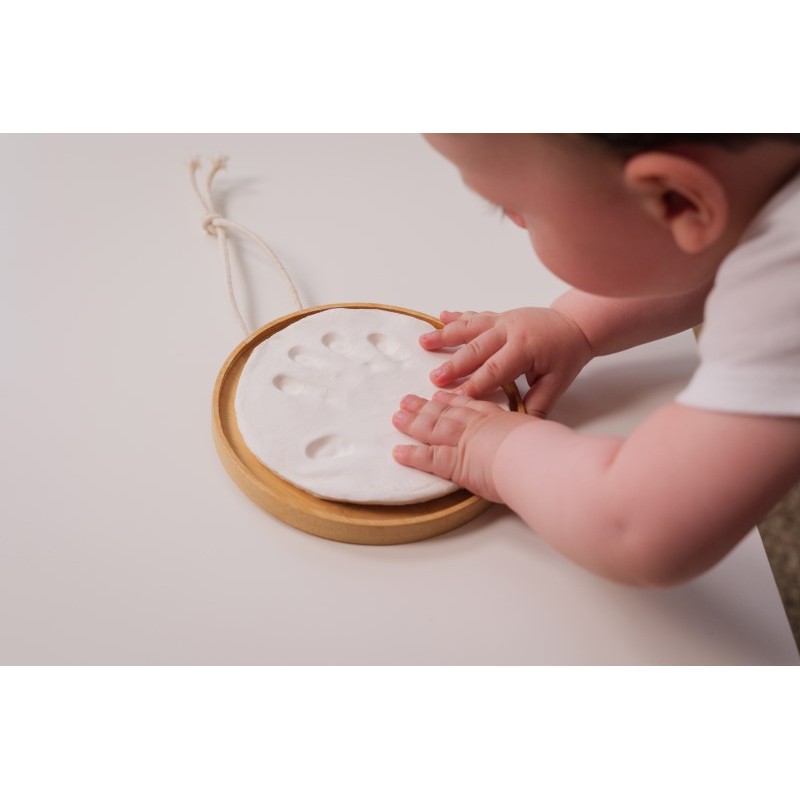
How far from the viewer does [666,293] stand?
1.70ft

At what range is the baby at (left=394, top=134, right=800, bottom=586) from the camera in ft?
1.43

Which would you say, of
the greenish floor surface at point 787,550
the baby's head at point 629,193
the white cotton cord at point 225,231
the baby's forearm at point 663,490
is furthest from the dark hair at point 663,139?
the greenish floor surface at point 787,550

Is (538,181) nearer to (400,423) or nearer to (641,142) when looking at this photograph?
(641,142)

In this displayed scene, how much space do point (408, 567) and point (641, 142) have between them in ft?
0.95

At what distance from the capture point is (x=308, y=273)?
762 mm

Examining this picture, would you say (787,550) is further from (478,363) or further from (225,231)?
(225,231)

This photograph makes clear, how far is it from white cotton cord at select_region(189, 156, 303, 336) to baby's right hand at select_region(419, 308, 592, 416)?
0.15m

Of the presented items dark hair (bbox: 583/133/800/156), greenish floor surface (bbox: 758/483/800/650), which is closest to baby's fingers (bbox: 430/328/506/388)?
dark hair (bbox: 583/133/800/156)

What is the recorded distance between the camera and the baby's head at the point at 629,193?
0.43 metres

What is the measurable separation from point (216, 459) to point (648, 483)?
299mm

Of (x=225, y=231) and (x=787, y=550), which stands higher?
(x=225, y=231)

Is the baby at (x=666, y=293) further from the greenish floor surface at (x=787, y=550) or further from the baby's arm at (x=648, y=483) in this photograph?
the greenish floor surface at (x=787, y=550)

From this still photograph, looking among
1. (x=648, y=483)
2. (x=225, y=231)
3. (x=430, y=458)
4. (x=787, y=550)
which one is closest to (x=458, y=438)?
(x=430, y=458)

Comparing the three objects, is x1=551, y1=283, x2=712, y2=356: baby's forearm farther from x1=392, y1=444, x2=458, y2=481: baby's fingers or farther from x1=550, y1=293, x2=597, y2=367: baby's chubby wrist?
x1=392, y1=444, x2=458, y2=481: baby's fingers
